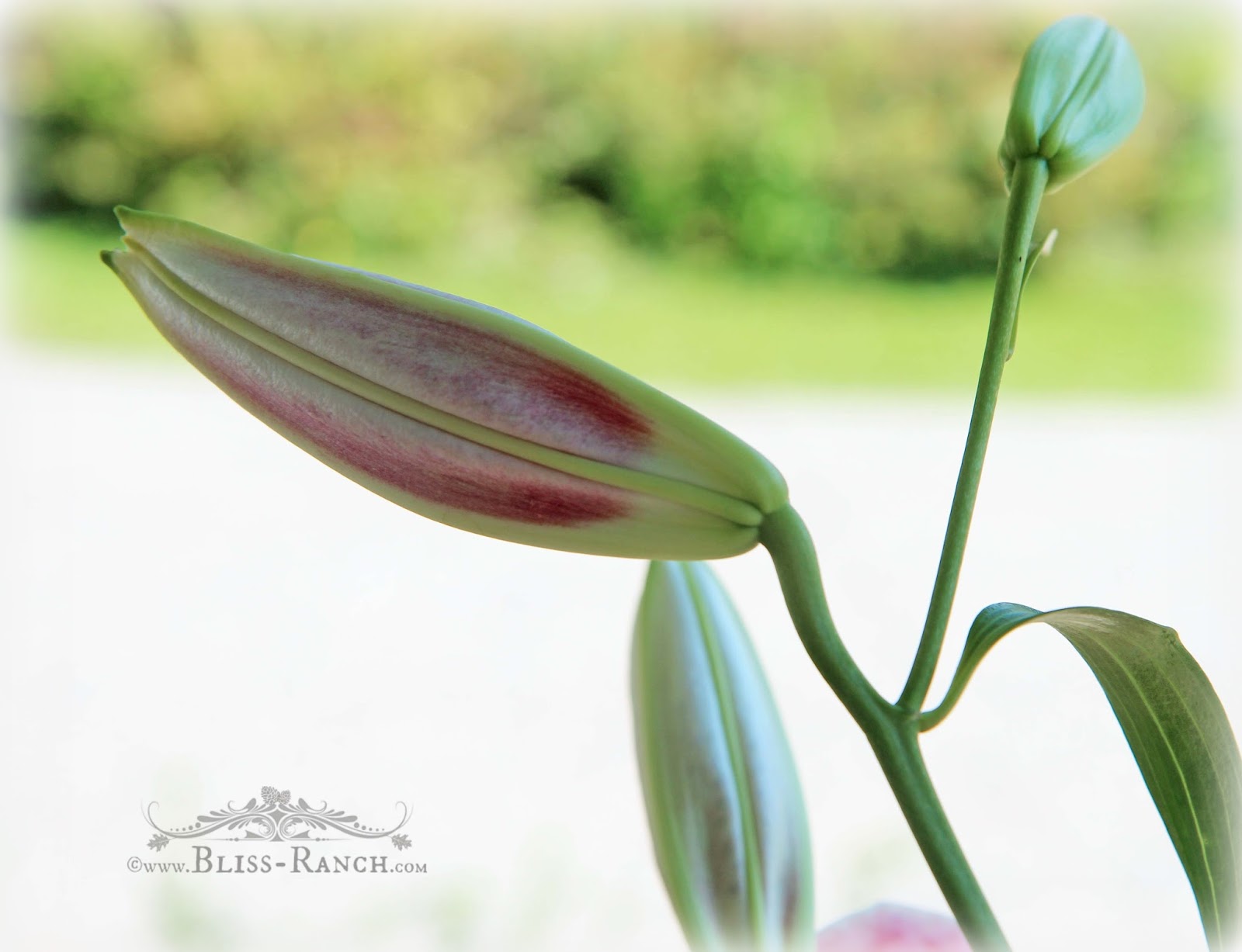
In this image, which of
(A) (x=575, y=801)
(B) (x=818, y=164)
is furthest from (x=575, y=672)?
(B) (x=818, y=164)

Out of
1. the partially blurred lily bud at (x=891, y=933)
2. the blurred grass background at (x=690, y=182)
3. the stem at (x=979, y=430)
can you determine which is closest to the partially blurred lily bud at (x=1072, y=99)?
the stem at (x=979, y=430)

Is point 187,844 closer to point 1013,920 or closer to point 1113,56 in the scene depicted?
point 1113,56

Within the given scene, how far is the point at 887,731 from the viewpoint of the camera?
6.2 inches

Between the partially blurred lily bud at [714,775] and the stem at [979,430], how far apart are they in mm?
65

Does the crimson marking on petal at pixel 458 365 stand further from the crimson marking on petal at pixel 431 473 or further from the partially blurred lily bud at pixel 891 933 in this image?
the partially blurred lily bud at pixel 891 933

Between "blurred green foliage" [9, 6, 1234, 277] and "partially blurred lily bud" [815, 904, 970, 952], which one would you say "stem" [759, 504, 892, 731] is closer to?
"partially blurred lily bud" [815, 904, 970, 952]

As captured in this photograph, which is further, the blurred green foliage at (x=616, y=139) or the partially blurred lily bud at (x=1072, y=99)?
the blurred green foliage at (x=616, y=139)

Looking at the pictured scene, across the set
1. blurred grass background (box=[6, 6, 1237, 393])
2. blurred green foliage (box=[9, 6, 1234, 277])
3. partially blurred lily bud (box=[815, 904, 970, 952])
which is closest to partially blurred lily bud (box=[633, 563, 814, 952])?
partially blurred lily bud (box=[815, 904, 970, 952])

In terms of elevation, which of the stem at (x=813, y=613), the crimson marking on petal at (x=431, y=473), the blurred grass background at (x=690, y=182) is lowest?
the stem at (x=813, y=613)

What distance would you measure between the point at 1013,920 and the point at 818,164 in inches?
40.2

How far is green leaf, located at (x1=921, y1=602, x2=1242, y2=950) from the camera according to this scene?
0.49 ft

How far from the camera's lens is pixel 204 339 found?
0.14 metres

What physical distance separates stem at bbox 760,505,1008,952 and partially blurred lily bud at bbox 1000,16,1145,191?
6 cm

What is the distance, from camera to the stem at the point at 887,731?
0.49 feet
